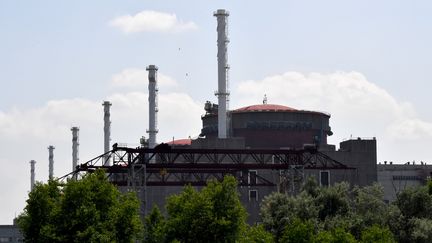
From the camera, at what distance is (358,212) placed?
72.2 m

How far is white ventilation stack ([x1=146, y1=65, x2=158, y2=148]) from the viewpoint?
122312 millimetres

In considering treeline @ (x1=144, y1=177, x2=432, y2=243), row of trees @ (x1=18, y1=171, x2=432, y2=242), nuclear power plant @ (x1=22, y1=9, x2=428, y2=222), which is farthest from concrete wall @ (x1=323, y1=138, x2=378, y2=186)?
row of trees @ (x1=18, y1=171, x2=432, y2=242)

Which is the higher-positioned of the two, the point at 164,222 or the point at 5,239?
the point at 164,222

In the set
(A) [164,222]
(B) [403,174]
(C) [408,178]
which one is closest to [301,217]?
(A) [164,222]

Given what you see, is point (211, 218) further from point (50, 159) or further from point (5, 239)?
point (50, 159)

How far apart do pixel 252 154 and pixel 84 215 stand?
105ft

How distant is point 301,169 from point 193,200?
24.4 metres

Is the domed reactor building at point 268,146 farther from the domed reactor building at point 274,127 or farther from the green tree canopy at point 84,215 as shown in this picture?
the green tree canopy at point 84,215

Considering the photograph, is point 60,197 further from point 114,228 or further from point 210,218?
point 210,218

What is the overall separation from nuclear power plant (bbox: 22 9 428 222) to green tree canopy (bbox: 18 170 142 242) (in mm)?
16353

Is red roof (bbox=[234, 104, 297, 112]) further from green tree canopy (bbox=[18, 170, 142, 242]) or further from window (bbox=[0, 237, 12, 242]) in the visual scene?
green tree canopy (bbox=[18, 170, 142, 242])

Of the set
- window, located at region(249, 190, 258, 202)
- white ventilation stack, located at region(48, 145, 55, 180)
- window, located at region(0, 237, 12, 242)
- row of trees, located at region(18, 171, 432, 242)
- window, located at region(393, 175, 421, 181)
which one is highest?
white ventilation stack, located at region(48, 145, 55, 180)

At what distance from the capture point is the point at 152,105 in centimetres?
12294

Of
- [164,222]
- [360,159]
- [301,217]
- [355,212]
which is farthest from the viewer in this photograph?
[360,159]
